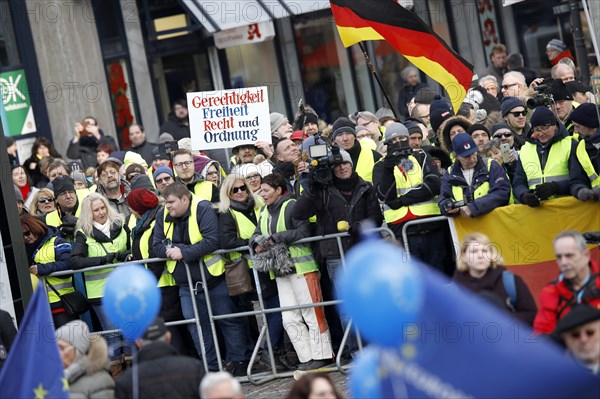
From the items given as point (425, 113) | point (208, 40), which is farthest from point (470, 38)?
point (425, 113)

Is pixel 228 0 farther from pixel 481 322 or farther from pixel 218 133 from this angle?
pixel 481 322

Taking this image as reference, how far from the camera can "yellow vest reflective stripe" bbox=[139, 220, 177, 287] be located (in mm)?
13609

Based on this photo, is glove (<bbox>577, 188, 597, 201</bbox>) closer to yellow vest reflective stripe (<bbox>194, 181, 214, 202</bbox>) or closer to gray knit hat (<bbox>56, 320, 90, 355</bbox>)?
yellow vest reflective stripe (<bbox>194, 181, 214, 202</bbox>)

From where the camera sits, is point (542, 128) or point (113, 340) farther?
point (113, 340)

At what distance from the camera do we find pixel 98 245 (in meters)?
14.1

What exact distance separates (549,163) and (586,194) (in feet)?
1.65

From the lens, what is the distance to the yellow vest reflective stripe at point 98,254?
46.1 feet

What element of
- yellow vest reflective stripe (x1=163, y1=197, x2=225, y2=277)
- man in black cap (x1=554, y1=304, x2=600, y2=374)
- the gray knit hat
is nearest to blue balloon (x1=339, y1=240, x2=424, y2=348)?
man in black cap (x1=554, y1=304, x2=600, y2=374)

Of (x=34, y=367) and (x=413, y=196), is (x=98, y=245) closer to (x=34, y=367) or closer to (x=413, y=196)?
(x=413, y=196)

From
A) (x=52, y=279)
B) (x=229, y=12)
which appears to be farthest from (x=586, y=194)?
(x=229, y=12)

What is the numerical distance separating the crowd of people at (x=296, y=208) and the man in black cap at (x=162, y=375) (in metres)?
3.63

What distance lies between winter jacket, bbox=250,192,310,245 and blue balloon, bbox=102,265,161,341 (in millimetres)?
3771

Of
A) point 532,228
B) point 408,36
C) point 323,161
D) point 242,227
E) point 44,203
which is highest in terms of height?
point 408,36

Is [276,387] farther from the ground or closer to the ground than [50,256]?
closer to the ground
